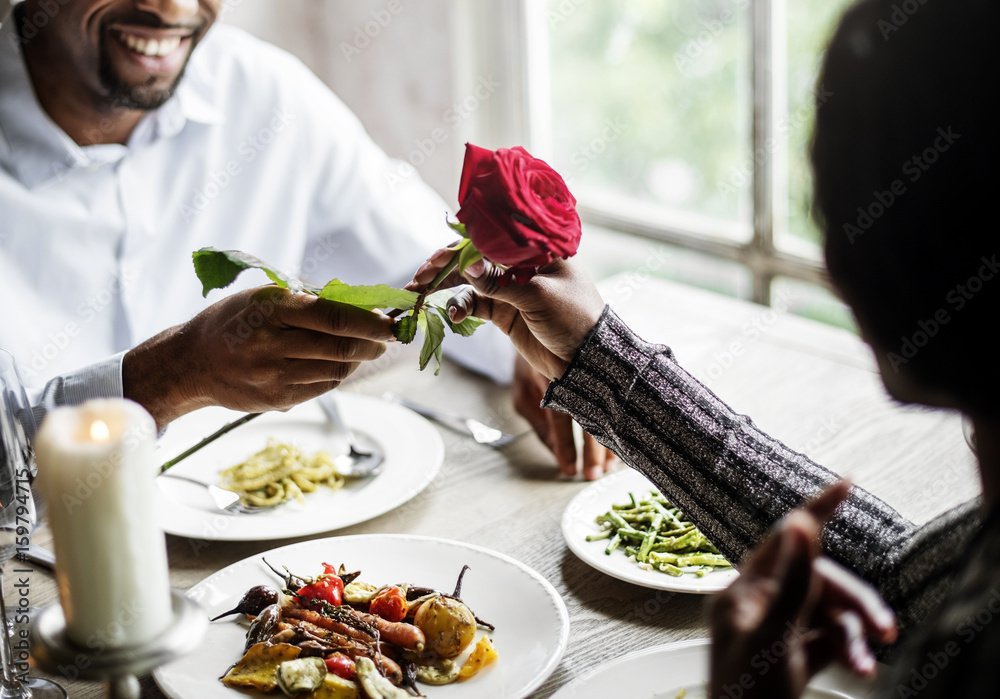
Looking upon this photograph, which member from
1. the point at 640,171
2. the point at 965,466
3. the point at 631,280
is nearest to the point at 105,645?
the point at 965,466

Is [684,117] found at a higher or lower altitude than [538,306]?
lower

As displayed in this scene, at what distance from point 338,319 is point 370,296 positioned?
2.3 inches

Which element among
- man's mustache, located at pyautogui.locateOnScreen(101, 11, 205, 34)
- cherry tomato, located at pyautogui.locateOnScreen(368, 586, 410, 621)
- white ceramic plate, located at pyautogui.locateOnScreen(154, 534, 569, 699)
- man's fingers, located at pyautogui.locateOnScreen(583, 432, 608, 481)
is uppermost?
man's mustache, located at pyautogui.locateOnScreen(101, 11, 205, 34)

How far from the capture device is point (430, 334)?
0.93 metres

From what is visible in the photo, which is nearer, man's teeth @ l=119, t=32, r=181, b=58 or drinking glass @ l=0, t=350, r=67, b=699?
drinking glass @ l=0, t=350, r=67, b=699

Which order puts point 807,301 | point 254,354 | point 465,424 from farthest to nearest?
point 807,301, point 465,424, point 254,354

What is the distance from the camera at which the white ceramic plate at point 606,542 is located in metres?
0.98

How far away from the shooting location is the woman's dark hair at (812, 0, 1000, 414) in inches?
22.8

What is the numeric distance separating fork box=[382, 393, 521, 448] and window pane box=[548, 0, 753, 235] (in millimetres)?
1093

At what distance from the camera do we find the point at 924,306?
625 mm
